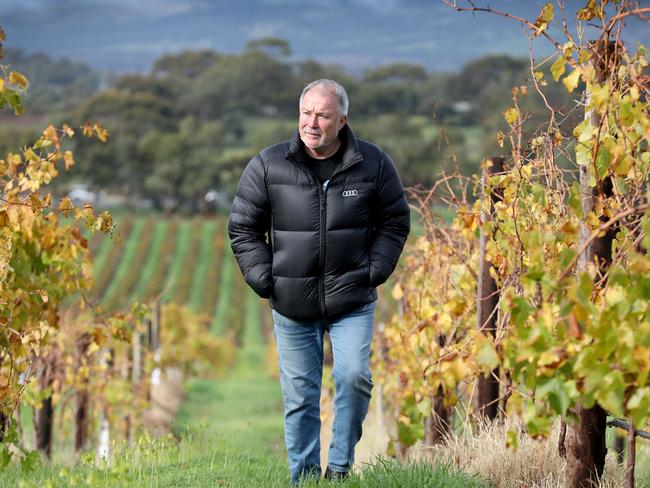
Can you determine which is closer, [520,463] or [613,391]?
[613,391]

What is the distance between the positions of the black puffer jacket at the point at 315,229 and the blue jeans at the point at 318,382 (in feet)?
0.26

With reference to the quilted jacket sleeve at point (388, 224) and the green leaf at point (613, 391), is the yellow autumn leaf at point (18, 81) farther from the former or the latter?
the green leaf at point (613, 391)

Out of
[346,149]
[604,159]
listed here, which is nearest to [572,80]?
[604,159]

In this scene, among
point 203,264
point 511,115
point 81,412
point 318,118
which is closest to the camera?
point 318,118

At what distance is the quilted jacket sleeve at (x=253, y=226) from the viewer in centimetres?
386

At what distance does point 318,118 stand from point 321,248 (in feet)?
1.61

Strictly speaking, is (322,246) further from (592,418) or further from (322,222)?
(592,418)

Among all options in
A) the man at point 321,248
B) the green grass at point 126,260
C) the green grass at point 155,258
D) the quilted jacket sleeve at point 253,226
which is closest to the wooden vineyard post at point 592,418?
the man at point 321,248

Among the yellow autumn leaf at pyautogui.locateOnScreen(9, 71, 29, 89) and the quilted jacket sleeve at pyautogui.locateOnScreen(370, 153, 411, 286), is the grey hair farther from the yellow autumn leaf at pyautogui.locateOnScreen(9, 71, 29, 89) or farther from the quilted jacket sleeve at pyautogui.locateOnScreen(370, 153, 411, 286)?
the yellow autumn leaf at pyautogui.locateOnScreen(9, 71, 29, 89)

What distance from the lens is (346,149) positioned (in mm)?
3840

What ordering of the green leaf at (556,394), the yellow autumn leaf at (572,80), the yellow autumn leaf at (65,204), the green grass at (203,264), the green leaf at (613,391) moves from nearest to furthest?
the green leaf at (613,391)
the green leaf at (556,394)
the yellow autumn leaf at (572,80)
the yellow autumn leaf at (65,204)
the green grass at (203,264)

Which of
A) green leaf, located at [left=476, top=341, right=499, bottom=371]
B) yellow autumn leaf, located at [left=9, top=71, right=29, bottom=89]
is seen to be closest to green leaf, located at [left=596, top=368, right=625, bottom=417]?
green leaf, located at [left=476, top=341, right=499, bottom=371]

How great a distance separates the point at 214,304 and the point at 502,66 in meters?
77.3

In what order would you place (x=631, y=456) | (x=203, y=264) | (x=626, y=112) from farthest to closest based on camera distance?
(x=203, y=264) < (x=631, y=456) < (x=626, y=112)
